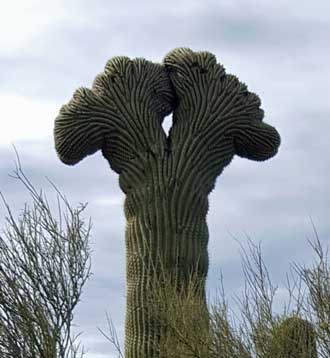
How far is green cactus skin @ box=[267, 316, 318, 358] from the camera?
9.12 metres

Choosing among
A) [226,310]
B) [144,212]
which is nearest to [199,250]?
[144,212]

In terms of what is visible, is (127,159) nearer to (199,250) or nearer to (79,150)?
(79,150)

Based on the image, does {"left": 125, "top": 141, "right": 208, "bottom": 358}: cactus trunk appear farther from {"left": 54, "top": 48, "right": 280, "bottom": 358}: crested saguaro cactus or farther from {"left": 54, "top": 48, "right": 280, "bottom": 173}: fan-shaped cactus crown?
{"left": 54, "top": 48, "right": 280, "bottom": 173}: fan-shaped cactus crown

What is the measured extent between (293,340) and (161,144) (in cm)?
275

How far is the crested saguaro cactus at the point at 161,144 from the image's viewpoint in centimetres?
1058

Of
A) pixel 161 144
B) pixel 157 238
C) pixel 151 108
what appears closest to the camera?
pixel 157 238

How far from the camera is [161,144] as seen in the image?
36.6ft

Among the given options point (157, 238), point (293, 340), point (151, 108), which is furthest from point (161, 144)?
point (293, 340)

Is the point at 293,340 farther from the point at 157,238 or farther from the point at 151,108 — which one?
the point at 151,108

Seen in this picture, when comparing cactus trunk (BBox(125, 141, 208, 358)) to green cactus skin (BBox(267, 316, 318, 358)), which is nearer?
green cactus skin (BBox(267, 316, 318, 358))

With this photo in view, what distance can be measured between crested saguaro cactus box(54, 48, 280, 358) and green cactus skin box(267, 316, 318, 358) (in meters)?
1.32

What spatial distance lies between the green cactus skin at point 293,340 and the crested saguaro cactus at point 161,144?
132cm

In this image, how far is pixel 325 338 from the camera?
916 cm

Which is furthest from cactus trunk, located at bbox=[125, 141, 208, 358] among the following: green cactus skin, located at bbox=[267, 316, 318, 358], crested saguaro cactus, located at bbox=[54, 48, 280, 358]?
green cactus skin, located at bbox=[267, 316, 318, 358]
